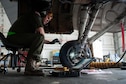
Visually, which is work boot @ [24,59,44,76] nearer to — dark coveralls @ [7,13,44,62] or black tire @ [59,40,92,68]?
dark coveralls @ [7,13,44,62]

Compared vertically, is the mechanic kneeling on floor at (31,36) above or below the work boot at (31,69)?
above

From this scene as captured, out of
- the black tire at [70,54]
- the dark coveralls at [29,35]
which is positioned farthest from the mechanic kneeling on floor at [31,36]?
the black tire at [70,54]

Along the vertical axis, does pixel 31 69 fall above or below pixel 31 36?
below

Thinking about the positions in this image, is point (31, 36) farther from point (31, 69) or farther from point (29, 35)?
point (31, 69)


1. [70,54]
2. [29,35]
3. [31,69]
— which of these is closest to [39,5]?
[29,35]

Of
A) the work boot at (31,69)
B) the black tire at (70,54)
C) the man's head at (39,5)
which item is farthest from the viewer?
the black tire at (70,54)

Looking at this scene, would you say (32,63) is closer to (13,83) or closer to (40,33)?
(40,33)

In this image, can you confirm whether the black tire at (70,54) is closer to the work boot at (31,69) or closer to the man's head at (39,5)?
the man's head at (39,5)

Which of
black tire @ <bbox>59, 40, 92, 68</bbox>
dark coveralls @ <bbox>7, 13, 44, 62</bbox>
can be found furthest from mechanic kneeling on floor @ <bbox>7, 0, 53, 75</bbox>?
black tire @ <bbox>59, 40, 92, 68</bbox>

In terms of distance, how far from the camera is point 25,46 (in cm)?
176

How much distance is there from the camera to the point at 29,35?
66.4 inches

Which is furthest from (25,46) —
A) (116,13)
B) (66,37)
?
(66,37)

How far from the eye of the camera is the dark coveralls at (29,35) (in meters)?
1.64

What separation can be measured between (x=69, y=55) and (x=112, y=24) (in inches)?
28.0
